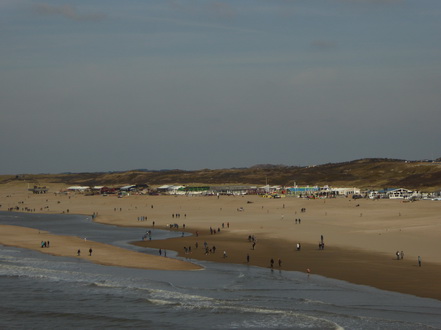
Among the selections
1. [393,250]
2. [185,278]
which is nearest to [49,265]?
[185,278]

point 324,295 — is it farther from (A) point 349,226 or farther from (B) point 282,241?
(A) point 349,226

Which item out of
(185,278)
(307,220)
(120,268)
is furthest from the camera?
(307,220)

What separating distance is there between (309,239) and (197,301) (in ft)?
85.5

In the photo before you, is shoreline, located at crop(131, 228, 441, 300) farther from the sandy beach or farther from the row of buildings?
the row of buildings

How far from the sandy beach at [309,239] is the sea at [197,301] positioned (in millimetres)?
2766

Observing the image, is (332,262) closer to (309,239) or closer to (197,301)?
(309,239)

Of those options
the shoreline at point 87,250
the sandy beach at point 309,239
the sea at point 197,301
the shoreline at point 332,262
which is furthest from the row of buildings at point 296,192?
the sea at point 197,301

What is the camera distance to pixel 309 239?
55.2m

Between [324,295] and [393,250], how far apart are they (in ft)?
51.7

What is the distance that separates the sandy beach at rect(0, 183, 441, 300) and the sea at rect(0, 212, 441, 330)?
9.08 feet

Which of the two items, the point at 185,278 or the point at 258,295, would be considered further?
the point at 185,278

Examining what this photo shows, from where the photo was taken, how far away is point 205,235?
2509 inches

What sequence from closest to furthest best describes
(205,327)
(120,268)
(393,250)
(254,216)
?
(205,327) < (120,268) < (393,250) < (254,216)

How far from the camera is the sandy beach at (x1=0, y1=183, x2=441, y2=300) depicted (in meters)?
38.2
